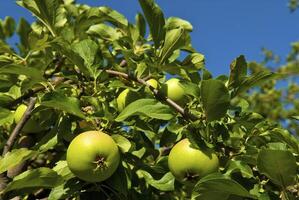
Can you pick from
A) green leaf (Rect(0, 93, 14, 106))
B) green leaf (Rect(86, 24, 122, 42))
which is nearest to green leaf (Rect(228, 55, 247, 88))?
green leaf (Rect(86, 24, 122, 42))

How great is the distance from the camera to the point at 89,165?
1208 mm

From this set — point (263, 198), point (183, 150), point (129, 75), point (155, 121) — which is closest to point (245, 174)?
point (263, 198)

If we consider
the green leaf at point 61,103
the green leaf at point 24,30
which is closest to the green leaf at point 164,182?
the green leaf at point 61,103

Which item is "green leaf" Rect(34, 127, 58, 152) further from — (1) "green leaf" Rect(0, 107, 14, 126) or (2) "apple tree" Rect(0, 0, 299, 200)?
(1) "green leaf" Rect(0, 107, 14, 126)

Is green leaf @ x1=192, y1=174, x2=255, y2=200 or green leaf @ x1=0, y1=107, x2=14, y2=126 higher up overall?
green leaf @ x1=192, y1=174, x2=255, y2=200

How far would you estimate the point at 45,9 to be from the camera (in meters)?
1.67

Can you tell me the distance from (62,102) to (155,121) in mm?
447

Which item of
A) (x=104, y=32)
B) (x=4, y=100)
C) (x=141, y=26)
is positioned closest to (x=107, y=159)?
(x=4, y=100)

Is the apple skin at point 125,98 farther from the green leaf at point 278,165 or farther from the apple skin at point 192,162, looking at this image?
the green leaf at point 278,165

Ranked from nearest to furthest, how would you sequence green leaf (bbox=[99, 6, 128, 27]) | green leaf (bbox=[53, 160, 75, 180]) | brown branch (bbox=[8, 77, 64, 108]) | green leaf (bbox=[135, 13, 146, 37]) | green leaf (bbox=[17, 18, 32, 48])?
green leaf (bbox=[53, 160, 75, 180]) < brown branch (bbox=[8, 77, 64, 108]) < green leaf (bbox=[99, 6, 128, 27]) < green leaf (bbox=[135, 13, 146, 37]) < green leaf (bbox=[17, 18, 32, 48])

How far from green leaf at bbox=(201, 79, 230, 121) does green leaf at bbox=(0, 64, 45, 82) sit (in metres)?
0.52

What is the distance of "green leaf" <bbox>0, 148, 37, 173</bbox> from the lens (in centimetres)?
127

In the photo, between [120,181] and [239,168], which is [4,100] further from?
[239,168]

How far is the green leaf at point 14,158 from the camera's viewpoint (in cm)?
127
